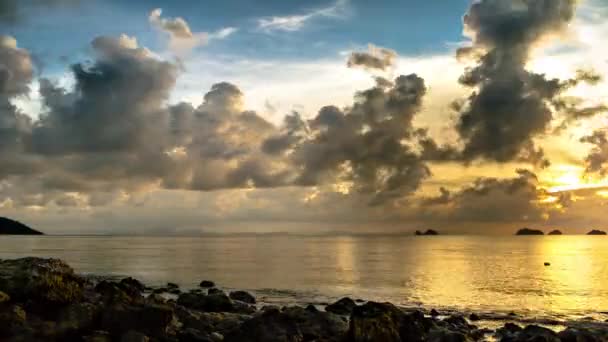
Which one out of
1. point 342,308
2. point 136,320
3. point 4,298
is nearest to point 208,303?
point 342,308

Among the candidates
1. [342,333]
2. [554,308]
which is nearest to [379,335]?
[342,333]

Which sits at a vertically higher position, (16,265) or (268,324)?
(16,265)

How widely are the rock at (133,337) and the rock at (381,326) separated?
34.2ft

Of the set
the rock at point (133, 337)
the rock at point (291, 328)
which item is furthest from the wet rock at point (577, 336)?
the rock at point (133, 337)

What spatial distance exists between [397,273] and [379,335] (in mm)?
69159

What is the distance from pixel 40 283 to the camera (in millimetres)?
28766

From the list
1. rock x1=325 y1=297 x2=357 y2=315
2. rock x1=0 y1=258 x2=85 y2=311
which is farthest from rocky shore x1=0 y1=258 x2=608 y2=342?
rock x1=325 y1=297 x2=357 y2=315

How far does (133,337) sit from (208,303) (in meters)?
18.6

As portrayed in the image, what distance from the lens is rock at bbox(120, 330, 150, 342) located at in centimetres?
2444

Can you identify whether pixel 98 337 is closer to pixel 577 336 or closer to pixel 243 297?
pixel 577 336

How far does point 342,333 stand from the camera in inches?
1224

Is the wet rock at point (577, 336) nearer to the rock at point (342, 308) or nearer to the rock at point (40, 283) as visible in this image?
the rock at point (342, 308)

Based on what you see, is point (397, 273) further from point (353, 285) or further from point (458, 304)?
point (458, 304)

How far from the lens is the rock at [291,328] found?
26828 mm
